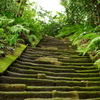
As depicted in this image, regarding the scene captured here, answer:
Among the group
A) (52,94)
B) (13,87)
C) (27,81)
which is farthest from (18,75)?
(52,94)

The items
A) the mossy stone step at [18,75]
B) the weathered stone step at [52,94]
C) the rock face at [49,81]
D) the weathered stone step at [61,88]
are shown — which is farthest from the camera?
the mossy stone step at [18,75]

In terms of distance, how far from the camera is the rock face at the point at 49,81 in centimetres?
295

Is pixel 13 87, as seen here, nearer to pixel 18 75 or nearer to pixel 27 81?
pixel 27 81

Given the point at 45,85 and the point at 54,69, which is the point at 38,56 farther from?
the point at 45,85

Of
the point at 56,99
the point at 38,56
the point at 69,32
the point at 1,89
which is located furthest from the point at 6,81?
the point at 69,32

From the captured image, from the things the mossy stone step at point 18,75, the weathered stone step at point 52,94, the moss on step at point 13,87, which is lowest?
the weathered stone step at point 52,94

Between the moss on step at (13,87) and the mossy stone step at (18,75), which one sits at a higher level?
the mossy stone step at (18,75)

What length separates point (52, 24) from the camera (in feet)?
44.2

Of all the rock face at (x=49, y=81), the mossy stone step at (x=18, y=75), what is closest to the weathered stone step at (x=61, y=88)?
the rock face at (x=49, y=81)

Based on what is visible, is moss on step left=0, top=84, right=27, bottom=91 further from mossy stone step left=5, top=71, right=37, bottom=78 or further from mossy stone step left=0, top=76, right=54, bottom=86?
mossy stone step left=5, top=71, right=37, bottom=78

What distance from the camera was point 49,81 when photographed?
349cm

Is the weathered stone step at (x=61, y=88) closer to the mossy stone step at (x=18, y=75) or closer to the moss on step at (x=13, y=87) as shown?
the moss on step at (x=13, y=87)

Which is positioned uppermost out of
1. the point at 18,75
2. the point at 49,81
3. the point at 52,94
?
the point at 18,75

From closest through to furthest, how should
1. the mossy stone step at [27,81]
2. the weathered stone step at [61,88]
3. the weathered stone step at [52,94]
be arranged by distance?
the weathered stone step at [52,94] < the weathered stone step at [61,88] < the mossy stone step at [27,81]
